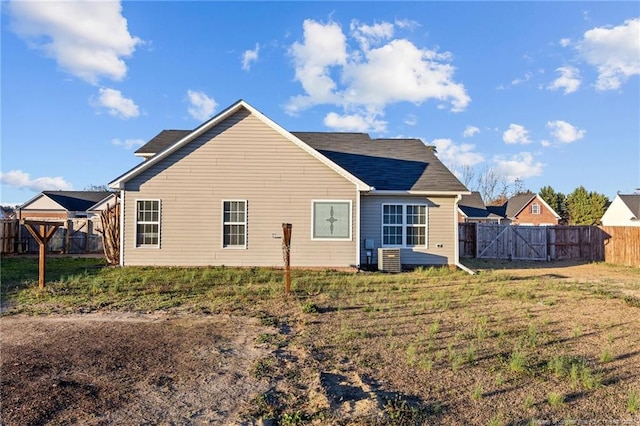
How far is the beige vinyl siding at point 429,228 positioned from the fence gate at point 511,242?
23.7 ft

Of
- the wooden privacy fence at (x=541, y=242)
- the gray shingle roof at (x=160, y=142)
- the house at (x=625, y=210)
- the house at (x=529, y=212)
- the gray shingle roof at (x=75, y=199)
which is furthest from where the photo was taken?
the house at (x=529, y=212)

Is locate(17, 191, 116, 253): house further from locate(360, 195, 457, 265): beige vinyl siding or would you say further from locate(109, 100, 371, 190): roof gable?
locate(360, 195, 457, 265): beige vinyl siding

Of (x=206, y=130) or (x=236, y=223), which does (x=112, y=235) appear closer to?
(x=236, y=223)

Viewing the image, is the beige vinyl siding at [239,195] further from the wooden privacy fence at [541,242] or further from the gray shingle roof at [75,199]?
the gray shingle roof at [75,199]

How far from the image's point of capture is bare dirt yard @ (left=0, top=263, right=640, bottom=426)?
12.1 ft

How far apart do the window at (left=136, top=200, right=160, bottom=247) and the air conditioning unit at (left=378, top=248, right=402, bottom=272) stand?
290 inches

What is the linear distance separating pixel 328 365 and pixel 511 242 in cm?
1803

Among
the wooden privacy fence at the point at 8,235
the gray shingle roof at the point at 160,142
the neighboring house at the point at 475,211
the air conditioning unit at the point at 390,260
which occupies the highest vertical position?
the gray shingle roof at the point at 160,142

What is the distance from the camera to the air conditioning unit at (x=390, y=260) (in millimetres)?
13320

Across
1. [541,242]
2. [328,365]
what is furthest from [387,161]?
[328,365]

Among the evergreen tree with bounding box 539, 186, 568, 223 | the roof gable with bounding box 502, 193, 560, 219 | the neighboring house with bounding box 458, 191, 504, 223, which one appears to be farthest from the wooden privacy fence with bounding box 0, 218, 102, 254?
the evergreen tree with bounding box 539, 186, 568, 223

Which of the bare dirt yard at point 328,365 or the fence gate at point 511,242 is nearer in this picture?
the bare dirt yard at point 328,365

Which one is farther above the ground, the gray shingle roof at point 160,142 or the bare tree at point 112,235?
the gray shingle roof at point 160,142

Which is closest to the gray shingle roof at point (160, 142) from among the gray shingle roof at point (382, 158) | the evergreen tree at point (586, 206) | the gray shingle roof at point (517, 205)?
the gray shingle roof at point (382, 158)
